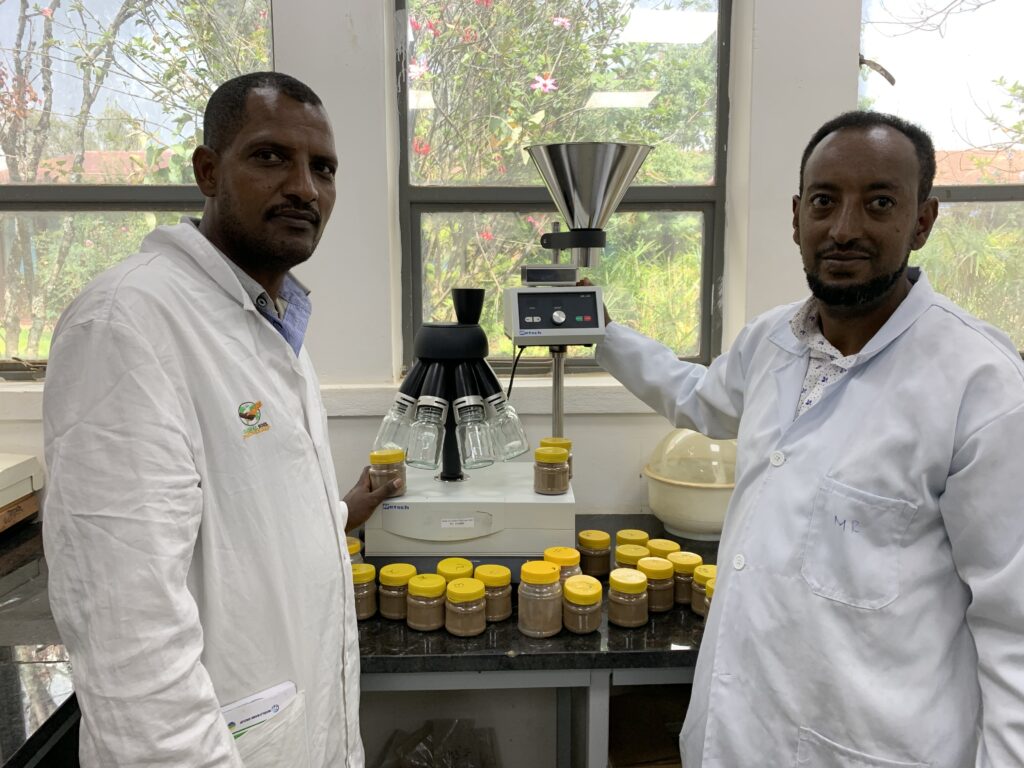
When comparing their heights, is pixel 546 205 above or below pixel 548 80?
below

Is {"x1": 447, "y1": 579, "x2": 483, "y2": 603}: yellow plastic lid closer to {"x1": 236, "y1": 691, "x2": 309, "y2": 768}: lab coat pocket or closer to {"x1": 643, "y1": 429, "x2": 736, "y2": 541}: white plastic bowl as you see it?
{"x1": 236, "y1": 691, "x2": 309, "y2": 768}: lab coat pocket

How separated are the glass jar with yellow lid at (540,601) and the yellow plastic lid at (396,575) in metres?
0.23

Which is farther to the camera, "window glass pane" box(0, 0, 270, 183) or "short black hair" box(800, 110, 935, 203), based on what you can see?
"window glass pane" box(0, 0, 270, 183)

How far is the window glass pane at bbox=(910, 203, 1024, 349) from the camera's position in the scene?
7.23 feet

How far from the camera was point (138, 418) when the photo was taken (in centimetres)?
80

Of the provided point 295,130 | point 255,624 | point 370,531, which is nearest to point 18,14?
point 295,130

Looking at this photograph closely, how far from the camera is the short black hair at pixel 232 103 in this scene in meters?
0.99

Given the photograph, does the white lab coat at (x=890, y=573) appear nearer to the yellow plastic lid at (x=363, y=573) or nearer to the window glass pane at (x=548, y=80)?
the yellow plastic lid at (x=363, y=573)

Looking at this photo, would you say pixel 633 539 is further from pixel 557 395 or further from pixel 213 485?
pixel 213 485

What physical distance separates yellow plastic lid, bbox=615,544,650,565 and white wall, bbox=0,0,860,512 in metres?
0.50

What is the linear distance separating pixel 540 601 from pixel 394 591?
293 millimetres

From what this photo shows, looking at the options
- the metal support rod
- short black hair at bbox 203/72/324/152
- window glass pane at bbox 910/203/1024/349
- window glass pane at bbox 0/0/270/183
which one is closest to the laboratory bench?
the metal support rod

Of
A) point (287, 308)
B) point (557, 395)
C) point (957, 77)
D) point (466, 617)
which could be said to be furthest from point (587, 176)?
point (957, 77)

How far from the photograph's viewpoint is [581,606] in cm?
139
